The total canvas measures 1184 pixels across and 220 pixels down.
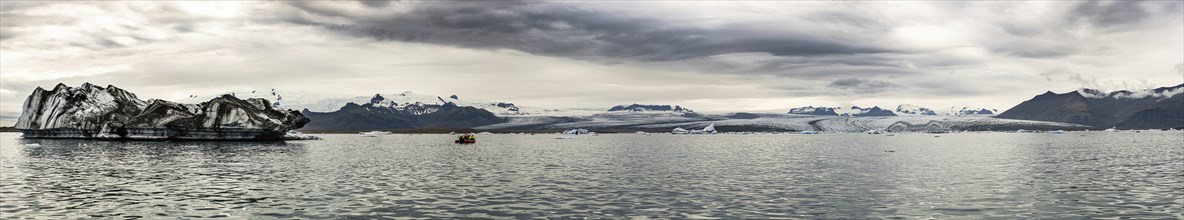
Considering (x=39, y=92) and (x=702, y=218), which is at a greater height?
(x=39, y=92)

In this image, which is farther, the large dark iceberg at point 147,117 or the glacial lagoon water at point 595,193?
the large dark iceberg at point 147,117

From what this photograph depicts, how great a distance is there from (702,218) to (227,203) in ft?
66.7

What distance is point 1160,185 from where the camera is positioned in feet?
146

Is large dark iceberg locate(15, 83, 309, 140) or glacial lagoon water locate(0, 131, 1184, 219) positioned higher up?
large dark iceberg locate(15, 83, 309, 140)

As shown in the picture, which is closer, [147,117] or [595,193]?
[595,193]

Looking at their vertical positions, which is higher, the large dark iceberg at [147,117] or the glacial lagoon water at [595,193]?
the large dark iceberg at [147,117]

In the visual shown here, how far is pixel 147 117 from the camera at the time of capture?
14788 centimetres

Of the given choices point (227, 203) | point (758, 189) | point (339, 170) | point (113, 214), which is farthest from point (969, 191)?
point (339, 170)

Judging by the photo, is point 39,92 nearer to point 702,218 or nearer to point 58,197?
point 58,197

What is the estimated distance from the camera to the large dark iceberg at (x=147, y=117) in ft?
474

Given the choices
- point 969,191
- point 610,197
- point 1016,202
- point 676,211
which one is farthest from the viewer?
point 969,191

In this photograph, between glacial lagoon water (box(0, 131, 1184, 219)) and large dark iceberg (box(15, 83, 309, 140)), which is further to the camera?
large dark iceberg (box(15, 83, 309, 140))

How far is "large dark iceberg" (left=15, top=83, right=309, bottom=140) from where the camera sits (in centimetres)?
14438

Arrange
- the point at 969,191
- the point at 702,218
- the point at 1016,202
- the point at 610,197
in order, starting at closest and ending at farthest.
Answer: the point at 702,218
the point at 1016,202
the point at 610,197
the point at 969,191
